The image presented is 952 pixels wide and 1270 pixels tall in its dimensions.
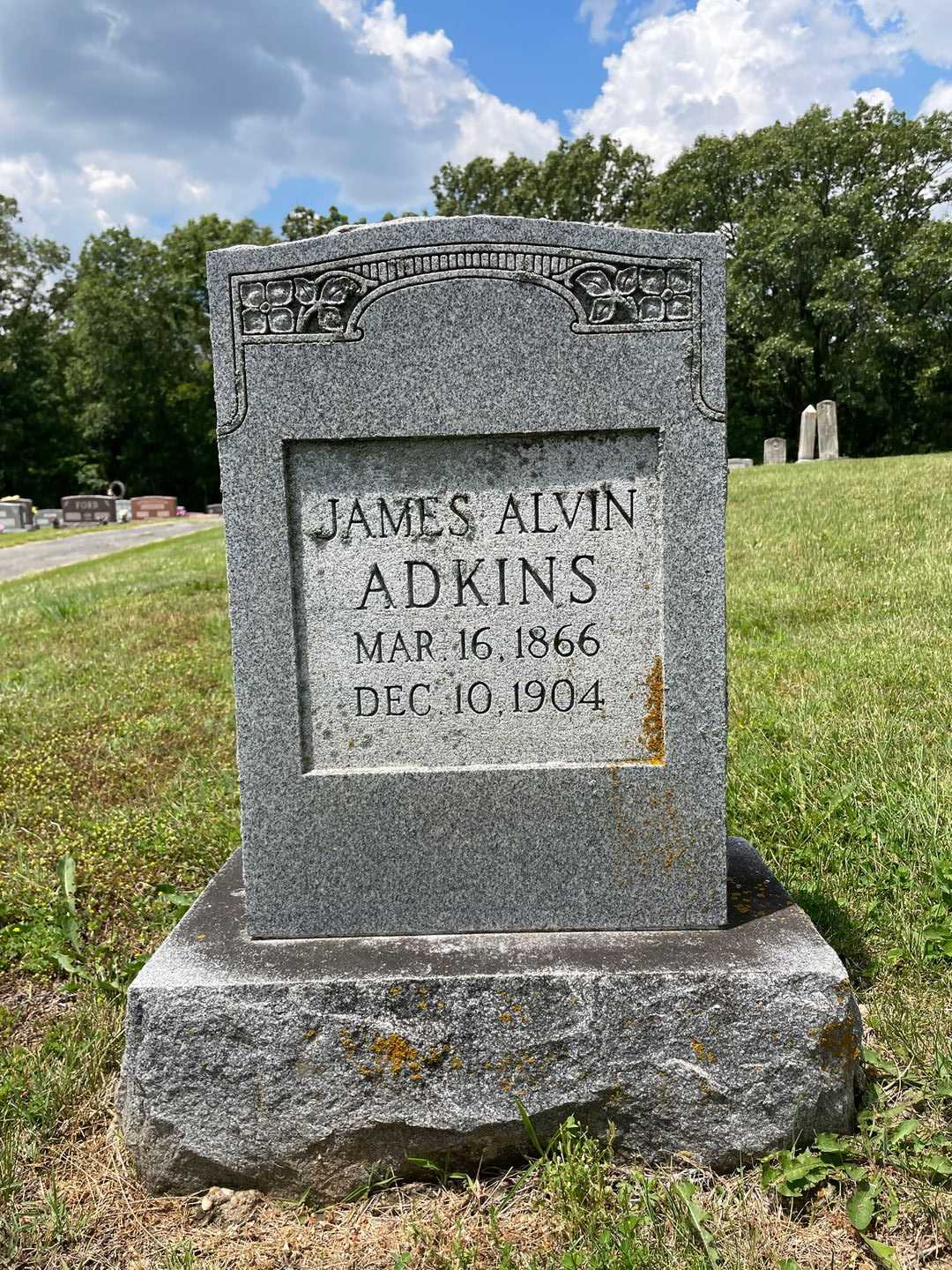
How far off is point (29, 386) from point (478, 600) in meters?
44.9

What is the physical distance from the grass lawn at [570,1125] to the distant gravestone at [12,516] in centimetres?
2445

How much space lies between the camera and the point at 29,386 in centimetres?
4150

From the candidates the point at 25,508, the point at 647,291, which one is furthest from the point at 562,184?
the point at 647,291

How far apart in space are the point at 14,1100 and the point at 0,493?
144 ft

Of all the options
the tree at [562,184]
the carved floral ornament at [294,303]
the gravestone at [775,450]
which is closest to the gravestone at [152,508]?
the tree at [562,184]

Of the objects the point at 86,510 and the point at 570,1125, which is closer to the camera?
the point at 570,1125

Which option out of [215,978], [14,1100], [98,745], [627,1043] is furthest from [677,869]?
[98,745]

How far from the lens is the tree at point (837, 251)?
28859 millimetres

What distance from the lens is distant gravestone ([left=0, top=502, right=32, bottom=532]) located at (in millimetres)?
28578

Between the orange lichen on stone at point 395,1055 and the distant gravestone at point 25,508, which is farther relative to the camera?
the distant gravestone at point 25,508

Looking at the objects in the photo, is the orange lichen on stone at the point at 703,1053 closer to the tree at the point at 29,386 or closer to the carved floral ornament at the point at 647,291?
the carved floral ornament at the point at 647,291

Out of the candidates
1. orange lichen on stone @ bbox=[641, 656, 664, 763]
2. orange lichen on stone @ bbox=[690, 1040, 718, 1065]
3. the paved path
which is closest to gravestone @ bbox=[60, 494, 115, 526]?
the paved path

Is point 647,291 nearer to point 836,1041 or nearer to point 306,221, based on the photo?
point 836,1041

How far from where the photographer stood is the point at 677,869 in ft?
8.07
